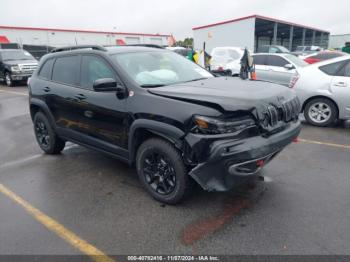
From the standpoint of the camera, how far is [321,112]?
6.61m

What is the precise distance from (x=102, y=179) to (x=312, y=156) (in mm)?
3302

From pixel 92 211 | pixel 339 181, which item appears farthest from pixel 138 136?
pixel 339 181

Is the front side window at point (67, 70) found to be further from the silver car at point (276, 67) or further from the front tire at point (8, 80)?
the front tire at point (8, 80)

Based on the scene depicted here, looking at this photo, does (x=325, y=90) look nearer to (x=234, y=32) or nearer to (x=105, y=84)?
(x=105, y=84)

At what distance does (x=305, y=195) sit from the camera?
357cm

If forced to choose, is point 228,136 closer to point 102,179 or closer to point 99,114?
point 99,114

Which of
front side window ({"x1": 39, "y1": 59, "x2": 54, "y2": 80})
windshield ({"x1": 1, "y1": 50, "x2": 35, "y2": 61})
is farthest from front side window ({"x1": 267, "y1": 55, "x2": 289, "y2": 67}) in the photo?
windshield ({"x1": 1, "y1": 50, "x2": 35, "y2": 61})

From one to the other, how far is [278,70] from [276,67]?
16cm

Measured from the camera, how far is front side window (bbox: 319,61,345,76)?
6.43 metres

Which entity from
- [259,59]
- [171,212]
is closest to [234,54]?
[259,59]

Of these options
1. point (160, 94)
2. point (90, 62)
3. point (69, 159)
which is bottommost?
point (69, 159)

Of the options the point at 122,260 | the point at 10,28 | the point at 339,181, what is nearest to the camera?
the point at 122,260

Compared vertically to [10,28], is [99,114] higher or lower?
lower

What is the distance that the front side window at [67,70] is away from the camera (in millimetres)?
4387
